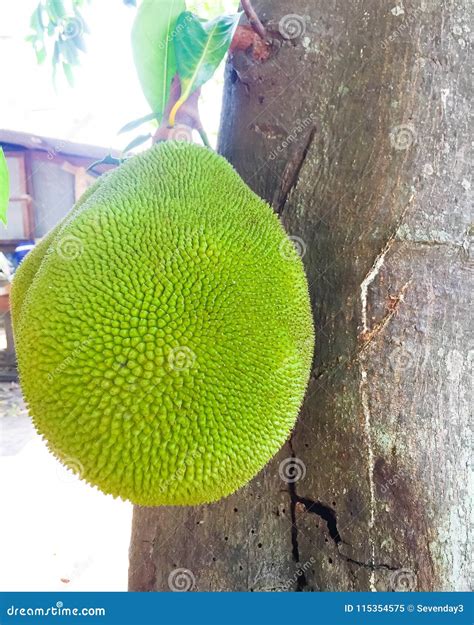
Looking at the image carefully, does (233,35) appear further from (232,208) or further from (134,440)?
(134,440)

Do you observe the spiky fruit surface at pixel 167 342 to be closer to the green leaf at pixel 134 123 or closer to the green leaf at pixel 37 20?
the green leaf at pixel 134 123

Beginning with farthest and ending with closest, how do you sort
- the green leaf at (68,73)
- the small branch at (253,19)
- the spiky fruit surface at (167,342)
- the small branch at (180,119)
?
the green leaf at (68,73) → the small branch at (180,119) → the small branch at (253,19) → the spiky fruit surface at (167,342)

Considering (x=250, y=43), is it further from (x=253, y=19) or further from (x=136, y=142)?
(x=136, y=142)

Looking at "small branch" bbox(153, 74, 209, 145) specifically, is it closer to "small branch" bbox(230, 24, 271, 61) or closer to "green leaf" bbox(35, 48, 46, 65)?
"small branch" bbox(230, 24, 271, 61)

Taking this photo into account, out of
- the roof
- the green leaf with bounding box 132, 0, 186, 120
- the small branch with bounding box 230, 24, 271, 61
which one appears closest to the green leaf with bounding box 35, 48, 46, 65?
the green leaf with bounding box 132, 0, 186, 120

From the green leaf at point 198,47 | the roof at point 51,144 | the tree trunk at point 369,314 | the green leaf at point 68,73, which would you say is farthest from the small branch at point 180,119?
the roof at point 51,144

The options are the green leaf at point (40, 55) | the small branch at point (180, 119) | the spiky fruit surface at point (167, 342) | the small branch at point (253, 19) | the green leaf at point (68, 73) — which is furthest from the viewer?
the green leaf at point (40, 55)

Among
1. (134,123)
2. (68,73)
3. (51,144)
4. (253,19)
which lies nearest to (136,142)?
(134,123)
